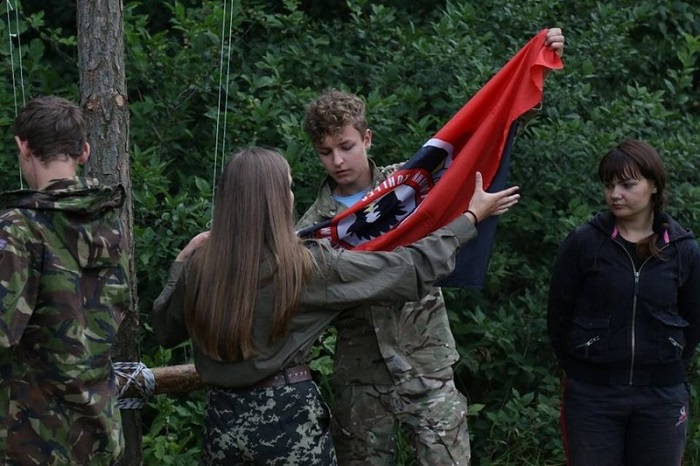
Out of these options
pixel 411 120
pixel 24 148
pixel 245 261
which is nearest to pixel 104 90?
pixel 24 148

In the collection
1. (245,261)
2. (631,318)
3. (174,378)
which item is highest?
(245,261)

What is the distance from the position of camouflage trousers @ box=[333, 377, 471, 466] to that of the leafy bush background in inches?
54.8

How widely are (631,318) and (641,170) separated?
25.2 inches

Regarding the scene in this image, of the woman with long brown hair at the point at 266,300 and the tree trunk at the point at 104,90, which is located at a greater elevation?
the tree trunk at the point at 104,90

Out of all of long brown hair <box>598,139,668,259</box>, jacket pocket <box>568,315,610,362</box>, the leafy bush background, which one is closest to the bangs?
long brown hair <box>598,139,668,259</box>

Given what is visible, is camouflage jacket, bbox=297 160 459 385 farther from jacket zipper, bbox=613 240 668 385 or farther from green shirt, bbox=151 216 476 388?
jacket zipper, bbox=613 240 668 385

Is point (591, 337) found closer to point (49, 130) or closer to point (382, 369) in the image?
point (382, 369)

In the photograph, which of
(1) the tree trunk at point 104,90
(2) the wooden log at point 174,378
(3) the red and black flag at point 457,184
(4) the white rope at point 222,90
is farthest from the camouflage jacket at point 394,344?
(4) the white rope at point 222,90

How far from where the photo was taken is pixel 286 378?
447 centimetres

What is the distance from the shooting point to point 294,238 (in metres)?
4.41

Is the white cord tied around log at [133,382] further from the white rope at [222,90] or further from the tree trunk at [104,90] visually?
the white rope at [222,90]

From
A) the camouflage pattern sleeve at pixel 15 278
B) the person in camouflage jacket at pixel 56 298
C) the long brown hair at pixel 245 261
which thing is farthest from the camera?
the long brown hair at pixel 245 261

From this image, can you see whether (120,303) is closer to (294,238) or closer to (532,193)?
(294,238)

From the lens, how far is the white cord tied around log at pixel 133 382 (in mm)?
5086
